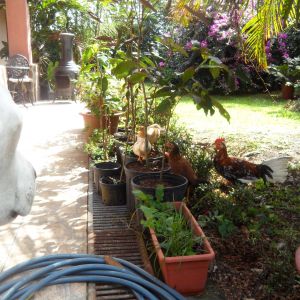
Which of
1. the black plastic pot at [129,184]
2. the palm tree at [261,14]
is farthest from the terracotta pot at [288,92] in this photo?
the black plastic pot at [129,184]

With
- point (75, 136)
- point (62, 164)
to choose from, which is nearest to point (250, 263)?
point (62, 164)

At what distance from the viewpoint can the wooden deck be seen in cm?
262

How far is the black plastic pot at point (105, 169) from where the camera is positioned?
3.81 metres

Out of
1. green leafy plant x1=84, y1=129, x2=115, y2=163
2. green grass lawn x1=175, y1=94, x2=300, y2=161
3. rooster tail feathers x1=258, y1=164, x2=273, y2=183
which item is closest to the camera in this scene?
rooster tail feathers x1=258, y1=164, x2=273, y2=183

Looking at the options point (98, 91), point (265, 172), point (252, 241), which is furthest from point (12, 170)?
point (98, 91)

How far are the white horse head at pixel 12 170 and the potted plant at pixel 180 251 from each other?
1350 mm

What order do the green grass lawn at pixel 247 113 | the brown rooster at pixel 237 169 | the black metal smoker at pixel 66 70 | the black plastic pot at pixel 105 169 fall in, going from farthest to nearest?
1. the black metal smoker at pixel 66 70
2. the green grass lawn at pixel 247 113
3. the brown rooster at pixel 237 169
4. the black plastic pot at pixel 105 169

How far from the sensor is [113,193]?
3561 mm

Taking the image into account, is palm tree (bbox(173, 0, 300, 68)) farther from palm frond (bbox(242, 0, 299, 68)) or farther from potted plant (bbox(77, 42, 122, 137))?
potted plant (bbox(77, 42, 122, 137))

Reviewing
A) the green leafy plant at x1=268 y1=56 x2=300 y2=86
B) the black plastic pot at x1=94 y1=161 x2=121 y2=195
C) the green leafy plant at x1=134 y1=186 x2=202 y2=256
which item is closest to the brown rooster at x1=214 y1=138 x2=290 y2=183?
the black plastic pot at x1=94 y1=161 x2=121 y2=195

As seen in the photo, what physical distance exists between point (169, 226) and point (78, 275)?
63 centimetres

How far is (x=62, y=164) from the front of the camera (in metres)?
4.73

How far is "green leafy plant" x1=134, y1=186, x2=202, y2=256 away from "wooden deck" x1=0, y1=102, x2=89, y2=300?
544 millimetres

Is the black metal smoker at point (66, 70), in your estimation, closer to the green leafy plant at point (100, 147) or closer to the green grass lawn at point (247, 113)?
the green grass lawn at point (247, 113)
